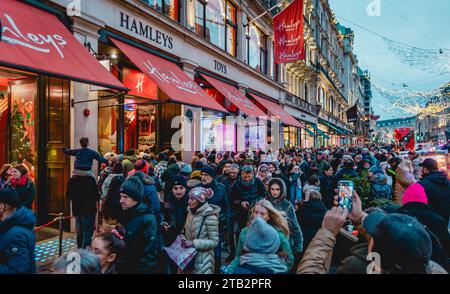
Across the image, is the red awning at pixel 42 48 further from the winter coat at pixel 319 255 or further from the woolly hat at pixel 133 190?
the winter coat at pixel 319 255

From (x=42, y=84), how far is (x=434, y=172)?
848 cm

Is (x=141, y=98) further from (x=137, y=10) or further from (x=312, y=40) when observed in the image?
(x=312, y=40)

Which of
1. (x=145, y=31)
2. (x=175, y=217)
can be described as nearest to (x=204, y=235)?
(x=175, y=217)

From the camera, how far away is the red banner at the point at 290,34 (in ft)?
50.9

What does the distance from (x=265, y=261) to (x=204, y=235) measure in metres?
1.47

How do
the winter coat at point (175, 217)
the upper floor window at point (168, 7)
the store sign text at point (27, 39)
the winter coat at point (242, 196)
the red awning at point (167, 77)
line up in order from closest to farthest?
the winter coat at point (175, 217) < the store sign text at point (27, 39) < the winter coat at point (242, 196) < the red awning at point (167, 77) < the upper floor window at point (168, 7)

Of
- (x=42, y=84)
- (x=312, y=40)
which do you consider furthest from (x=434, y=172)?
(x=312, y=40)

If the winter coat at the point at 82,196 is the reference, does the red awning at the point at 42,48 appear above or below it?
above

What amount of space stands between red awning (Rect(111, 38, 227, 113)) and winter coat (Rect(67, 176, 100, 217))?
324 cm

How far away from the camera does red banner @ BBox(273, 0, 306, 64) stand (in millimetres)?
15500

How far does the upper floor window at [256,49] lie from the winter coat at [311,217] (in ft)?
52.0

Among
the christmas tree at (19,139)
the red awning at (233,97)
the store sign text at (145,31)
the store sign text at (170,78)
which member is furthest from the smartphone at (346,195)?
the red awning at (233,97)

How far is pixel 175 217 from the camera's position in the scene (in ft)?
15.8
